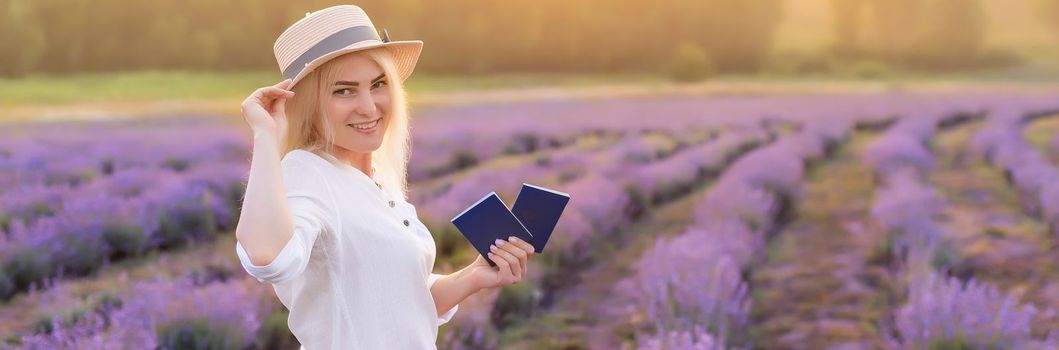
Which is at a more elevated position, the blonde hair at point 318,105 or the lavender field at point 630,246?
the blonde hair at point 318,105

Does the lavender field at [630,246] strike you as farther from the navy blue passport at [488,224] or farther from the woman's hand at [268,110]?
the woman's hand at [268,110]

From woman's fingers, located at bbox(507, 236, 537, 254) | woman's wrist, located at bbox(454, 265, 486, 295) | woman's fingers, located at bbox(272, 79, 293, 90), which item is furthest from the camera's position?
woman's wrist, located at bbox(454, 265, 486, 295)

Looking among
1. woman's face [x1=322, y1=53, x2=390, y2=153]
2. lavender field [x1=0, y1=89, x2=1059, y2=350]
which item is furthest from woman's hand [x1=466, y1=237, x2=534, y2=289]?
lavender field [x1=0, y1=89, x2=1059, y2=350]

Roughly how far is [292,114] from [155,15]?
6377mm

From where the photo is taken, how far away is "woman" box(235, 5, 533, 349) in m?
1.39

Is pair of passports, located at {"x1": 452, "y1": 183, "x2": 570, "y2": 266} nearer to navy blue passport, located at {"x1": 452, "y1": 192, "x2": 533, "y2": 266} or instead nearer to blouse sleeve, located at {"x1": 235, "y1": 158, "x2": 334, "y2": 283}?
navy blue passport, located at {"x1": 452, "y1": 192, "x2": 533, "y2": 266}

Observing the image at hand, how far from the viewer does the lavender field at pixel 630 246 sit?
328 centimetres

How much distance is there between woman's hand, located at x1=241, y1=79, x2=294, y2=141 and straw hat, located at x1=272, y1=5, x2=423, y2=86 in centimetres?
5

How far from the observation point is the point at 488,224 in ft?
4.69

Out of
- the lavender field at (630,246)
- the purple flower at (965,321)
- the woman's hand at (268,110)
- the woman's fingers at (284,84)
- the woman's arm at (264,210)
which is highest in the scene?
the woman's fingers at (284,84)

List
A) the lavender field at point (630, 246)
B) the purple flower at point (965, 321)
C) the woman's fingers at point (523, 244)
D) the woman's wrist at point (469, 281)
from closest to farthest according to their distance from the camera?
1. the woman's fingers at point (523, 244)
2. the woman's wrist at point (469, 281)
3. the purple flower at point (965, 321)
4. the lavender field at point (630, 246)

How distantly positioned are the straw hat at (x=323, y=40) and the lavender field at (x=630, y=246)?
1.34m

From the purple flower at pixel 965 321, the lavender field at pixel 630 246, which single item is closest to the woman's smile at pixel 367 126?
the lavender field at pixel 630 246

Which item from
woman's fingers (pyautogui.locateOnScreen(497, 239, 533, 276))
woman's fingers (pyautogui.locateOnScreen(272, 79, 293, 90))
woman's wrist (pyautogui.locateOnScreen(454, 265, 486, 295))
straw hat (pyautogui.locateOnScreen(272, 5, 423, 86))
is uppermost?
straw hat (pyautogui.locateOnScreen(272, 5, 423, 86))
